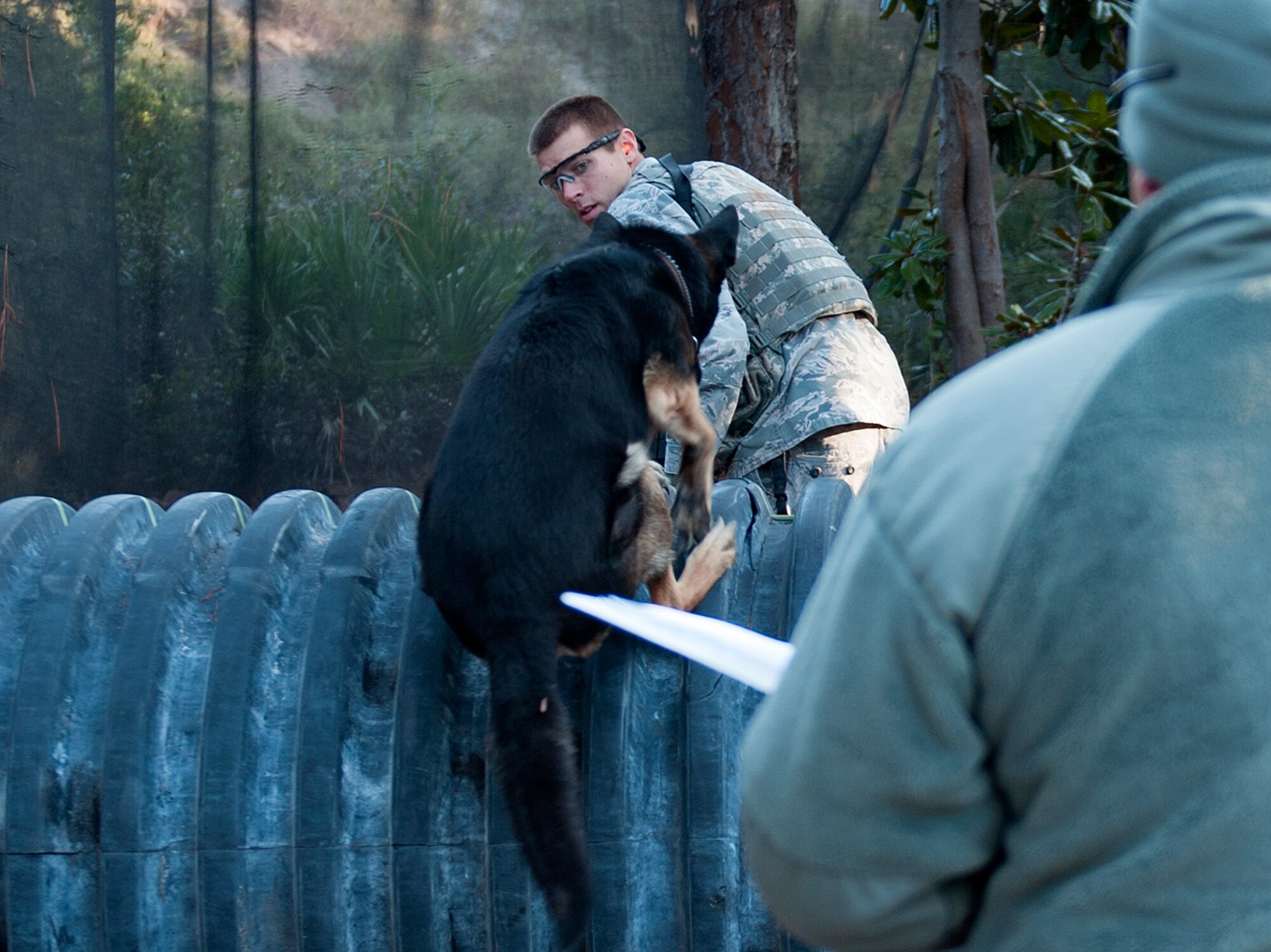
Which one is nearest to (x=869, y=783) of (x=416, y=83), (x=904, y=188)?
(x=904, y=188)

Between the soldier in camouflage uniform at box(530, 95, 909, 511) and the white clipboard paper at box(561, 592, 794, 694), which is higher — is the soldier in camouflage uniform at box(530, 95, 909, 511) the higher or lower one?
the higher one

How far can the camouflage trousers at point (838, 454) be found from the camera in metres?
3.84

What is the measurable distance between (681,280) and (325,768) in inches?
58.8

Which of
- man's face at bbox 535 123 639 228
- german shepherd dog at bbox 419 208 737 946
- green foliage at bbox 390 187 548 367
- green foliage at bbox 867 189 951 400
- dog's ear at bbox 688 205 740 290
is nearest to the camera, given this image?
german shepherd dog at bbox 419 208 737 946

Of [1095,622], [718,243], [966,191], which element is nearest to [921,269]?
[966,191]

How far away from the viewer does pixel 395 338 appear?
707 centimetres

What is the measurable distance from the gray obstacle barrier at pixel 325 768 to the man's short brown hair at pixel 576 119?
1887 mm

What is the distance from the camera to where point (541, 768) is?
2104 millimetres

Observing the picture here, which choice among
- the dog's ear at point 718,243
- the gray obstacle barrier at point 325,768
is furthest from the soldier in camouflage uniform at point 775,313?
the gray obstacle barrier at point 325,768

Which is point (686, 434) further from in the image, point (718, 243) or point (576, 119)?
point (576, 119)

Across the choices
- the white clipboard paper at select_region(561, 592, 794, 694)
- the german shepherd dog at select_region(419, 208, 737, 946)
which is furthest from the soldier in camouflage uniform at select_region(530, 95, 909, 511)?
the white clipboard paper at select_region(561, 592, 794, 694)

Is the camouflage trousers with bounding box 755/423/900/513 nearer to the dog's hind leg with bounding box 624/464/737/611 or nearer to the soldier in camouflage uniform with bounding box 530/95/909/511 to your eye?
the soldier in camouflage uniform with bounding box 530/95/909/511

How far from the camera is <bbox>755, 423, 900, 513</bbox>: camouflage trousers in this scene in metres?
3.84

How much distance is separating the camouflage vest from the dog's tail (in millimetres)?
1909
